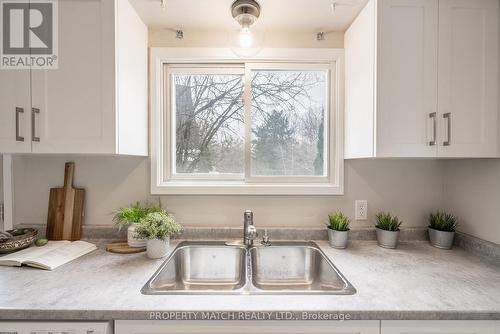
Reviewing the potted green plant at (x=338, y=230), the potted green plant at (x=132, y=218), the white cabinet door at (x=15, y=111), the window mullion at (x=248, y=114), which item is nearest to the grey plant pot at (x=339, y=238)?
the potted green plant at (x=338, y=230)

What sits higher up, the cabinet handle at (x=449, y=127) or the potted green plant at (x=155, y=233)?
the cabinet handle at (x=449, y=127)

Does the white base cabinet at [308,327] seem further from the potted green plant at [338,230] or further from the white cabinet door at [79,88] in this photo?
the white cabinet door at [79,88]

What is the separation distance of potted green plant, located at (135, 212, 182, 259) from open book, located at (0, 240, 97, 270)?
0.34m

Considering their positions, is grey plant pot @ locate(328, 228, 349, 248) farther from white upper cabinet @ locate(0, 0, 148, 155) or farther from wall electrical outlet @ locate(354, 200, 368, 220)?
white upper cabinet @ locate(0, 0, 148, 155)

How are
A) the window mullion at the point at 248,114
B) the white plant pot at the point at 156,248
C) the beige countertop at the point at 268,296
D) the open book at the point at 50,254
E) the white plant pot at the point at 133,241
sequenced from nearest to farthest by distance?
the beige countertop at the point at 268,296 < the open book at the point at 50,254 < the white plant pot at the point at 156,248 < the white plant pot at the point at 133,241 < the window mullion at the point at 248,114

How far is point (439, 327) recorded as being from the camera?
0.82 m

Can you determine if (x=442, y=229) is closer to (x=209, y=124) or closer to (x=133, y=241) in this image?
(x=209, y=124)

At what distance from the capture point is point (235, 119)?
1.61 meters

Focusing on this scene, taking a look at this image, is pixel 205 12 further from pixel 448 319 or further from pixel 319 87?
pixel 448 319

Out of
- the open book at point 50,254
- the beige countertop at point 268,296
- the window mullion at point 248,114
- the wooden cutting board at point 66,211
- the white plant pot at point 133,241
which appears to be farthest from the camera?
the window mullion at point 248,114

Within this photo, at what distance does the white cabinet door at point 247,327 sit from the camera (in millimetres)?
810

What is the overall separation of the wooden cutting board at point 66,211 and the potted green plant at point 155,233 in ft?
1.71

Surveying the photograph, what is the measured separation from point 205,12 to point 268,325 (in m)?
1.54

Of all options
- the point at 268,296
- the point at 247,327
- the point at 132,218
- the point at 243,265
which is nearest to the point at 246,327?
the point at 247,327
